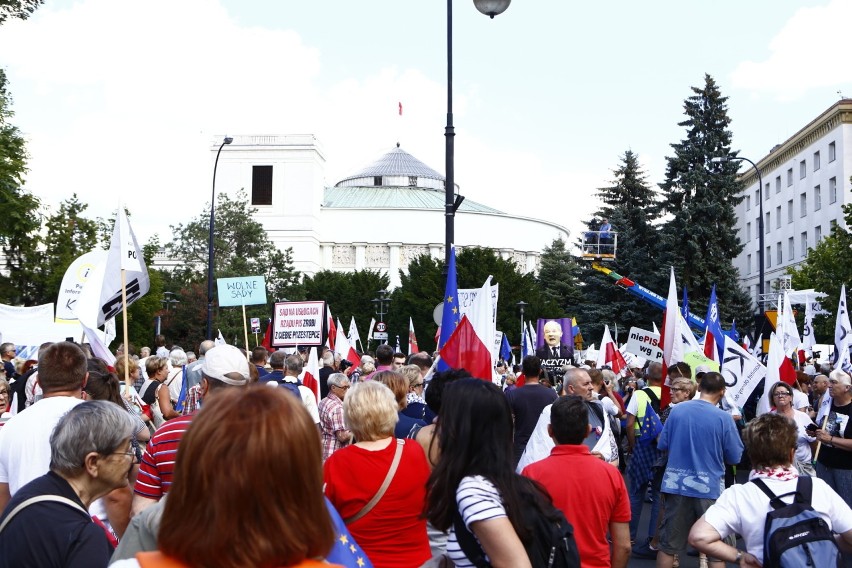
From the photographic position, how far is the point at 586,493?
15.7 feet

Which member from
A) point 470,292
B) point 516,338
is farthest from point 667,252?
point 470,292

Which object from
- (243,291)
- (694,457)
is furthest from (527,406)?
(243,291)

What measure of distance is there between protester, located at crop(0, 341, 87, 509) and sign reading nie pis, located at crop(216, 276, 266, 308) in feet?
49.0

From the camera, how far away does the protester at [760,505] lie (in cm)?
455

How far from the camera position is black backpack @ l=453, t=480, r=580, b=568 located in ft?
12.3

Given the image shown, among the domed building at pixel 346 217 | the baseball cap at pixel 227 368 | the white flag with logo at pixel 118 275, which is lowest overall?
the baseball cap at pixel 227 368

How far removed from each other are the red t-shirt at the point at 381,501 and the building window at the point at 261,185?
103m

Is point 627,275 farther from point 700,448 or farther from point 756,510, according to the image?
point 756,510

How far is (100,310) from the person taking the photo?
10.9 m

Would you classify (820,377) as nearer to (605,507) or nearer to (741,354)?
(741,354)

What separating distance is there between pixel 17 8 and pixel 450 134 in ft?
33.3

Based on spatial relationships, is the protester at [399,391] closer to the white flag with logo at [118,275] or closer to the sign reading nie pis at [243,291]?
the white flag with logo at [118,275]

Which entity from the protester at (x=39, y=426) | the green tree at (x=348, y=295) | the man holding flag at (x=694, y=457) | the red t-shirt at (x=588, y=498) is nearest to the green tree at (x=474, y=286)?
the green tree at (x=348, y=295)

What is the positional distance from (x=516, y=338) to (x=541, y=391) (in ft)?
212
